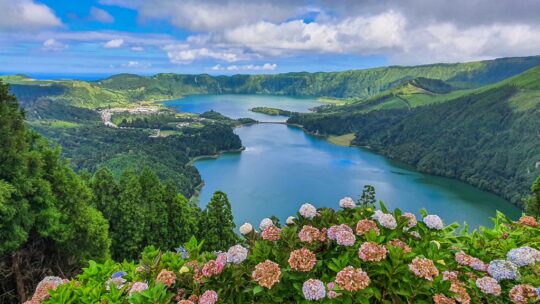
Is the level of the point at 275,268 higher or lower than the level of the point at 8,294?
higher

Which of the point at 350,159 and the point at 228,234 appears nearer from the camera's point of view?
the point at 228,234

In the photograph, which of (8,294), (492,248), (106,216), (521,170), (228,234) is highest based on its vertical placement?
(492,248)

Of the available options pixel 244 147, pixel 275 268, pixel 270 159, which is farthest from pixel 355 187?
pixel 275 268

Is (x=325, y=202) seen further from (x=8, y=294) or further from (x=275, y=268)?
(x=275, y=268)

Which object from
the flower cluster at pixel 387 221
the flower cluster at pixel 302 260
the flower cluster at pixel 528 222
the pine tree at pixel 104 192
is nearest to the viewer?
the flower cluster at pixel 302 260

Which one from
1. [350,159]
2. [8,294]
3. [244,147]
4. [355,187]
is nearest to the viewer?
[8,294]

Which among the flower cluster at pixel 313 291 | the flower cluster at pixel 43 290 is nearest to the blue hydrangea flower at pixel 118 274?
the flower cluster at pixel 43 290

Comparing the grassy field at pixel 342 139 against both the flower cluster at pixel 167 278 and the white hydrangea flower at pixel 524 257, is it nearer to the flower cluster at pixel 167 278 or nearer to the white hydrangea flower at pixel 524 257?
the white hydrangea flower at pixel 524 257
